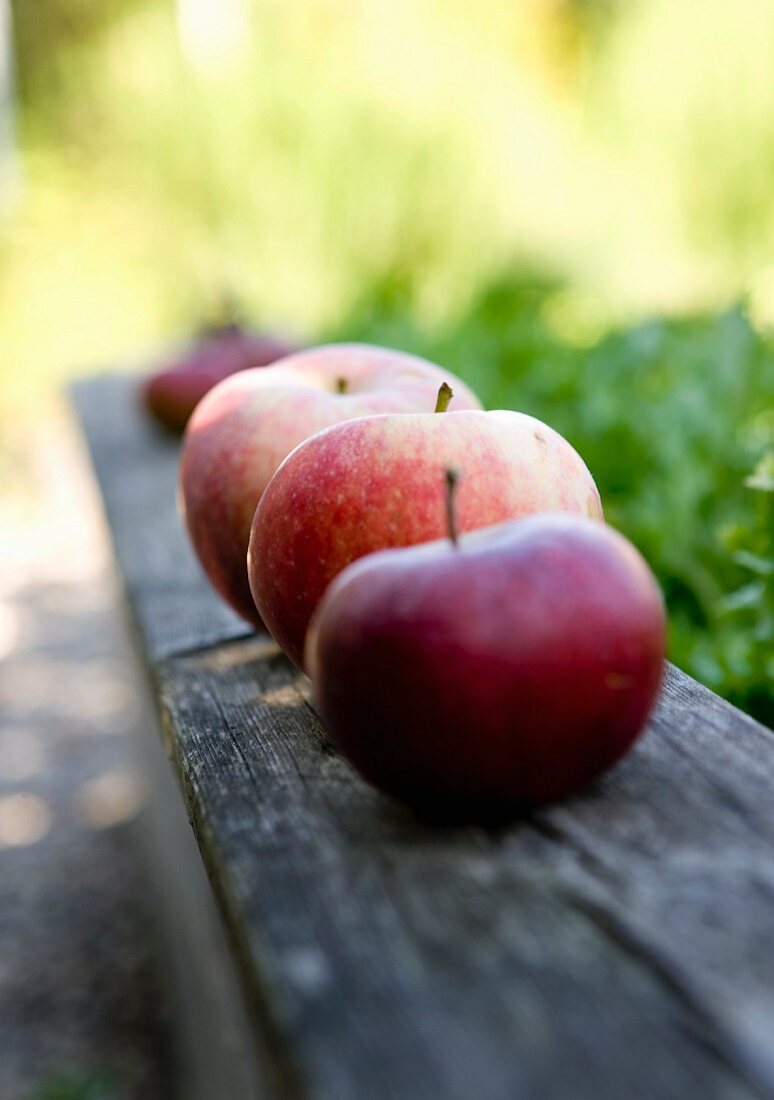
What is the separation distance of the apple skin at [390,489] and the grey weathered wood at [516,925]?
16cm

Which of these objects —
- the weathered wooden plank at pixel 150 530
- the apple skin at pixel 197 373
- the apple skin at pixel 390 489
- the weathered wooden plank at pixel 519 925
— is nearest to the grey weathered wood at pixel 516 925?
the weathered wooden plank at pixel 519 925

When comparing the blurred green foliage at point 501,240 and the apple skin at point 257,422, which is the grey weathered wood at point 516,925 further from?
the blurred green foliage at point 501,240

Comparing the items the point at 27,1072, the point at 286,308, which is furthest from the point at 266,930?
the point at 286,308

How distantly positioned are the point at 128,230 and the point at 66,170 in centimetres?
198

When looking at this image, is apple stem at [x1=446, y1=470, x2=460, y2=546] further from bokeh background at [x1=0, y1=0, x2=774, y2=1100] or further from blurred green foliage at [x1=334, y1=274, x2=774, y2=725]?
bokeh background at [x1=0, y1=0, x2=774, y2=1100]

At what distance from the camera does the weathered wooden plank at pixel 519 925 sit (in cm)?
56

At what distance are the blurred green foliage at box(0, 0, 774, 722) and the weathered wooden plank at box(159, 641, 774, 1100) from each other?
2.08 ft

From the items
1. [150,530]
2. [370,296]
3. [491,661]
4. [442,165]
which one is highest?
[491,661]

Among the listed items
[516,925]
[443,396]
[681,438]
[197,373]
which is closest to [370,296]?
[197,373]

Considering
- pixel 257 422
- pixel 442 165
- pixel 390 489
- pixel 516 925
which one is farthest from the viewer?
pixel 442 165

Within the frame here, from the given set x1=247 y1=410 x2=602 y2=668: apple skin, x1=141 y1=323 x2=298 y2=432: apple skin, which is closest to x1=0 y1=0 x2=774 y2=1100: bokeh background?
x1=141 y1=323 x2=298 y2=432: apple skin

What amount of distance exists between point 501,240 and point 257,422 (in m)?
4.44

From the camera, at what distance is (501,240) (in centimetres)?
546

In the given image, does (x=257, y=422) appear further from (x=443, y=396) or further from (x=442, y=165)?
(x=442, y=165)
